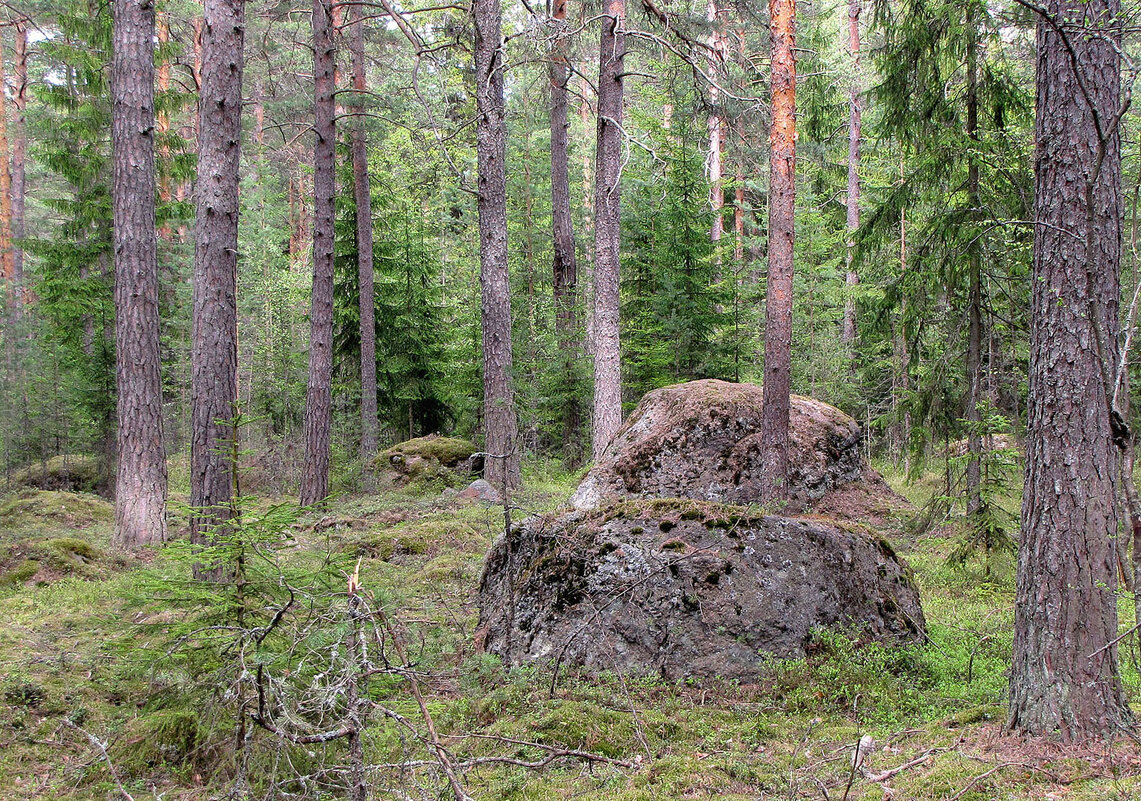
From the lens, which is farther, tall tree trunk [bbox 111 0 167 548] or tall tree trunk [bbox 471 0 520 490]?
tall tree trunk [bbox 471 0 520 490]

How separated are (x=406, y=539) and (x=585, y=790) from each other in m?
5.97

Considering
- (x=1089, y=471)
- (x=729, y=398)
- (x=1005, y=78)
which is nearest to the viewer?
(x=1089, y=471)

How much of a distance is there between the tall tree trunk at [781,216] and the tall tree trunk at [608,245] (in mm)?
3723

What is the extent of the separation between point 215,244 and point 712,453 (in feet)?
21.2

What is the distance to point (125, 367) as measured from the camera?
30.8 ft

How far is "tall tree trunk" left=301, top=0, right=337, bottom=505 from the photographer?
490 inches

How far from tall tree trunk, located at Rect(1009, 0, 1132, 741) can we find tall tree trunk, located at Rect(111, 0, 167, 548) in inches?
375

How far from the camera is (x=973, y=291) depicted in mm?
8516

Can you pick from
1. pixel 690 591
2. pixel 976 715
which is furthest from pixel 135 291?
pixel 976 715

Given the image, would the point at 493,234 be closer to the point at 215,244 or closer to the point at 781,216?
the point at 781,216

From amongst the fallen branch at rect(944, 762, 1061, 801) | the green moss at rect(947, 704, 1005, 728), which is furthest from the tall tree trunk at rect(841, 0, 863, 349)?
the fallen branch at rect(944, 762, 1061, 801)

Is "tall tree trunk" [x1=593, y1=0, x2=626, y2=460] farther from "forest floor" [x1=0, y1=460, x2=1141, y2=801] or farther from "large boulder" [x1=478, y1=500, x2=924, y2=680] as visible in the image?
"large boulder" [x1=478, y1=500, x2=924, y2=680]

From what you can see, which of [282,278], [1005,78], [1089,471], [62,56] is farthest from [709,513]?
[282,278]

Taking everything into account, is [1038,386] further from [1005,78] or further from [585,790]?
[1005,78]
